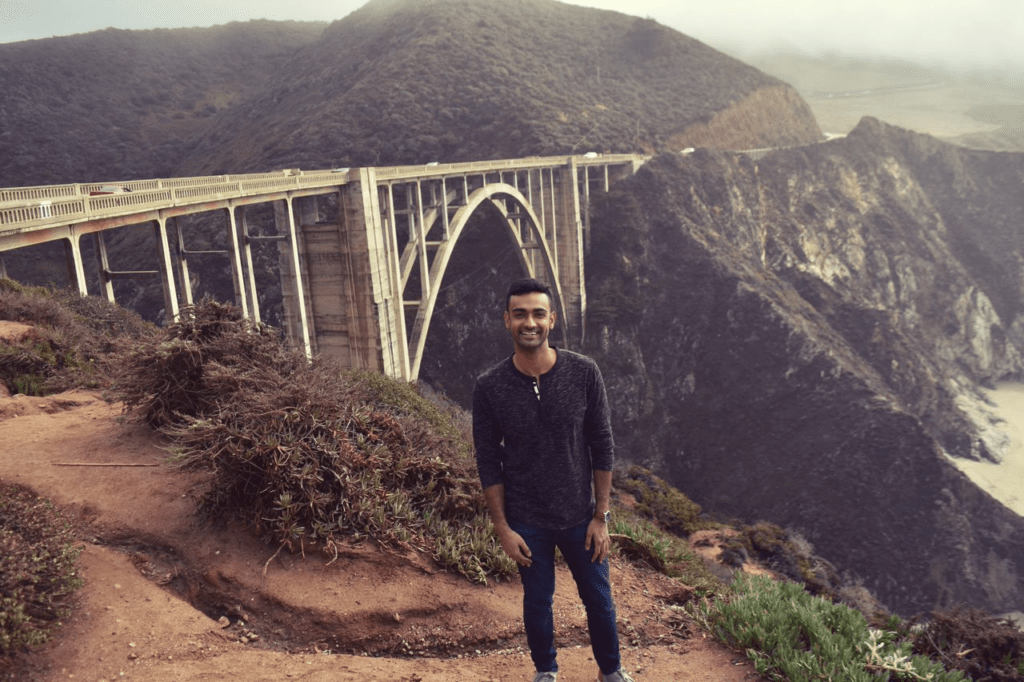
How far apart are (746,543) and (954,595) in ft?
71.6

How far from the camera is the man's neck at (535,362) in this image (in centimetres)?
369

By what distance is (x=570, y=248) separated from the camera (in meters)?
41.5

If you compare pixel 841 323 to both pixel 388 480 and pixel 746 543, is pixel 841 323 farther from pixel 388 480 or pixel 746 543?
pixel 388 480

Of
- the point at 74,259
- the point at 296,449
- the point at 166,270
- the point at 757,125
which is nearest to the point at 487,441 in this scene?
the point at 296,449

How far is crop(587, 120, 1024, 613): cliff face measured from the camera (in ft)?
102

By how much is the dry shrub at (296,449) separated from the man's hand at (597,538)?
1.98m

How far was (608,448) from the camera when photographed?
3.83 m

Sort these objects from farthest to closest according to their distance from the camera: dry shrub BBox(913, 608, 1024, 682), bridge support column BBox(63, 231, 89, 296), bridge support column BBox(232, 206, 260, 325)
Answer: bridge support column BBox(232, 206, 260, 325) → bridge support column BBox(63, 231, 89, 296) → dry shrub BBox(913, 608, 1024, 682)

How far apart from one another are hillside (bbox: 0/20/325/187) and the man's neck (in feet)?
211

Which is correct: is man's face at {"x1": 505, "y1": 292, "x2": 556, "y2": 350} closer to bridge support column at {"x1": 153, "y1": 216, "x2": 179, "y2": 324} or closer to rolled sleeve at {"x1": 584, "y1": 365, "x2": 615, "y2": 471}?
rolled sleeve at {"x1": 584, "y1": 365, "x2": 615, "y2": 471}

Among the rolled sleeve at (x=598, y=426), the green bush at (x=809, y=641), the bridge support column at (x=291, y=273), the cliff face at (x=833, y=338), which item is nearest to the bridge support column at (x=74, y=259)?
the bridge support column at (x=291, y=273)

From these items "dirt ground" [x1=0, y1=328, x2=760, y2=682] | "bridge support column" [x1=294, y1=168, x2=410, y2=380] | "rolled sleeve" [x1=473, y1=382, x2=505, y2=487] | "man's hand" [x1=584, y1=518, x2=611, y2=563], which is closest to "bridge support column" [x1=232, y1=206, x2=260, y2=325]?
"bridge support column" [x1=294, y1=168, x2=410, y2=380]

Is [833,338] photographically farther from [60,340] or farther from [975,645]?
[60,340]

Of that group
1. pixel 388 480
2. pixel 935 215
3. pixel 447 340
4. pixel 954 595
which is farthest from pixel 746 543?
pixel 935 215
